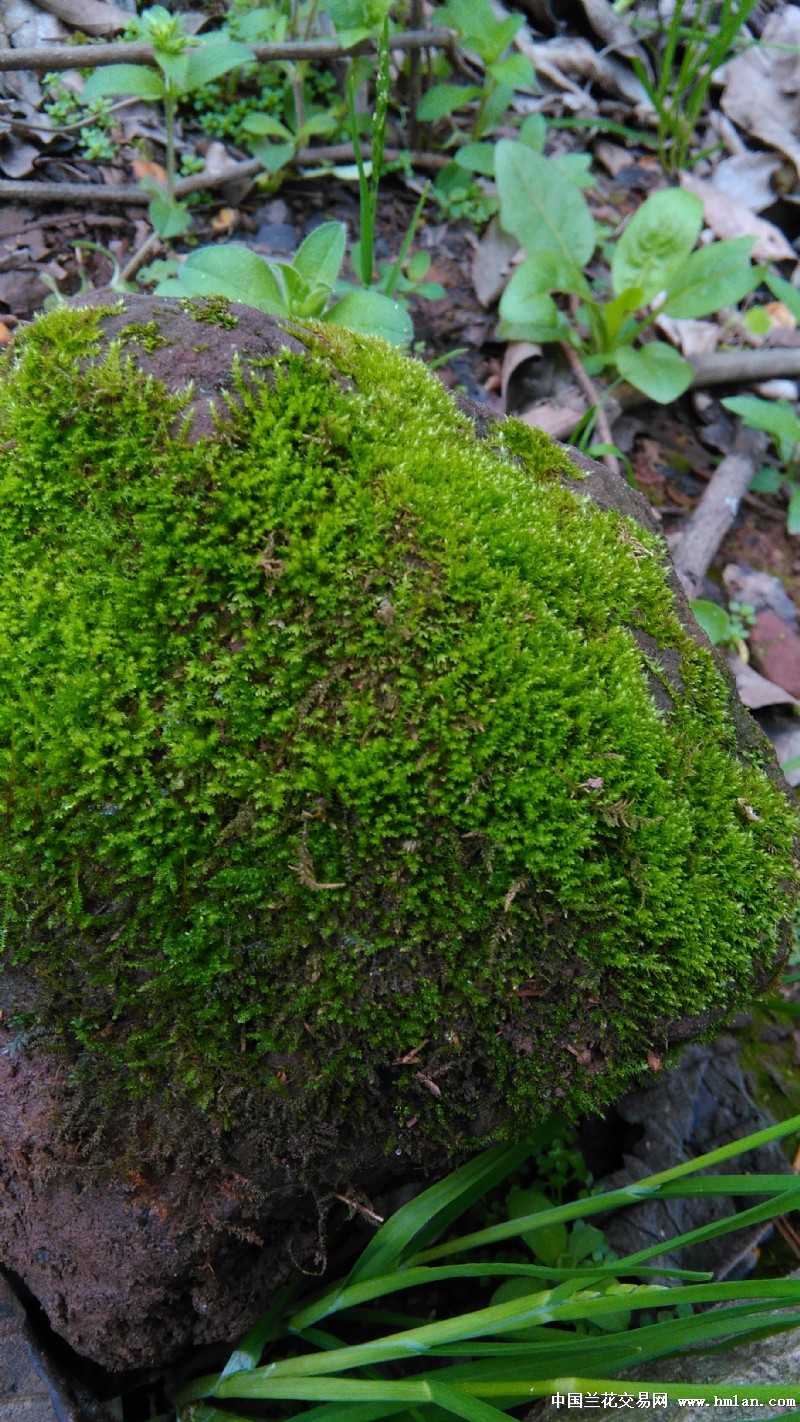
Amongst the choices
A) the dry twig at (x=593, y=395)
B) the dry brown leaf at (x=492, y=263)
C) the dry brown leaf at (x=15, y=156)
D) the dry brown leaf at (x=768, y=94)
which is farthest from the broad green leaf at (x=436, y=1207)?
the dry brown leaf at (x=768, y=94)

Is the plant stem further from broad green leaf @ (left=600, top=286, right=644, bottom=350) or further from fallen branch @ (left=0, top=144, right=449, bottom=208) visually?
broad green leaf @ (left=600, top=286, right=644, bottom=350)

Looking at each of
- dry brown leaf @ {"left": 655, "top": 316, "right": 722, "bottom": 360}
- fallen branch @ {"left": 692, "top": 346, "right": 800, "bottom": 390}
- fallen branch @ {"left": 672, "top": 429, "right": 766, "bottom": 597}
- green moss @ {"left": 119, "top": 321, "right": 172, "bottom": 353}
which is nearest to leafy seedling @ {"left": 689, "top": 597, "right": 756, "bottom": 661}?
fallen branch @ {"left": 672, "top": 429, "right": 766, "bottom": 597}

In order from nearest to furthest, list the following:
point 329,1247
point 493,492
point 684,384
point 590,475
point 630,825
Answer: point 630,825, point 493,492, point 329,1247, point 590,475, point 684,384

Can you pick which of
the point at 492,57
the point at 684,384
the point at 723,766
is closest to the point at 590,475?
the point at 723,766

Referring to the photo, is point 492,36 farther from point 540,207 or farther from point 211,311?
point 211,311

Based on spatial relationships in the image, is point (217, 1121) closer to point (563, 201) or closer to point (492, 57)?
point (563, 201)

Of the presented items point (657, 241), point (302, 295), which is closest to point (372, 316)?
point (302, 295)
